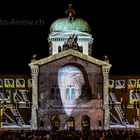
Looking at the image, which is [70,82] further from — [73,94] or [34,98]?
[34,98]

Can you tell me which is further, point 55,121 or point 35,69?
point 55,121

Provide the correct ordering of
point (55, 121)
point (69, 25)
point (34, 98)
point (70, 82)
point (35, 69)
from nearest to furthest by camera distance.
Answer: point (34, 98), point (35, 69), point (55, 121), point (70, 82), point (69, 25)

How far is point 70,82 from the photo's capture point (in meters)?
57.2

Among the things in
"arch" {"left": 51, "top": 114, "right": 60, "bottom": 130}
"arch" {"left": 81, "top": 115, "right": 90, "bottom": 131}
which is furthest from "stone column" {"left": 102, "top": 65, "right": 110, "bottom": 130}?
"arch" {"left": 51, "top": 114, "right": 60, "bottom": 130}

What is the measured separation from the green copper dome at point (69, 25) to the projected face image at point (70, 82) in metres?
9.70

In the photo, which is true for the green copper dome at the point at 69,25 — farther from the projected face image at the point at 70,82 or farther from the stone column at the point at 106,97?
the stone column at the point at 106,97

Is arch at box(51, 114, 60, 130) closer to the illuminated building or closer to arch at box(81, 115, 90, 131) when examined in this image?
the illuminated building

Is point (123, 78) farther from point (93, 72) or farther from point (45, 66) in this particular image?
point (45, 66)

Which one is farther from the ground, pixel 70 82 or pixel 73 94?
pixel 70 82

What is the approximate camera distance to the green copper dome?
216 ft

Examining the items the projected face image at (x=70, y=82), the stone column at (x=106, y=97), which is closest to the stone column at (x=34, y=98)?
the projected face image at (x=70, y=82)

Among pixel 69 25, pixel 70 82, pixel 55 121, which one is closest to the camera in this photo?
pixel 55 121

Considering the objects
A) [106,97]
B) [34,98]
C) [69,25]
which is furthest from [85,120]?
[69,25]

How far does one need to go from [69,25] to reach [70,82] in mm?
11165
